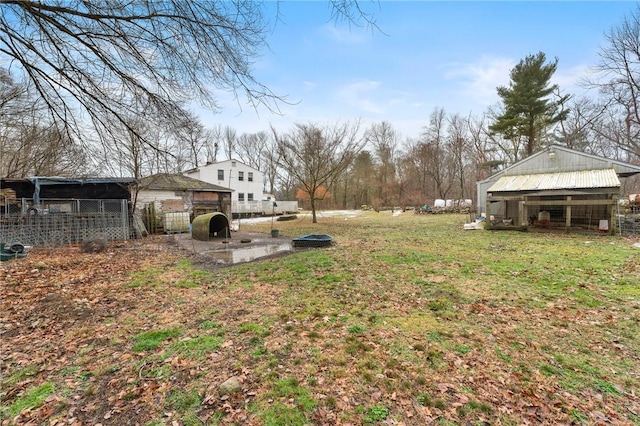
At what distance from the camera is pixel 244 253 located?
384 inches

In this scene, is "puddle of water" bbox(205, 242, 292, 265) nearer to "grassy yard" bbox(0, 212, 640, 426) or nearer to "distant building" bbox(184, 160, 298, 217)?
"grassy yard" bbox(0, 212, 640, 426)

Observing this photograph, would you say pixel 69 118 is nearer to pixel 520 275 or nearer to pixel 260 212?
pixel 520 275

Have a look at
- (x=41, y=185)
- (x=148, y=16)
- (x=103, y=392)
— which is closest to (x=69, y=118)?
(x=148, y=16)

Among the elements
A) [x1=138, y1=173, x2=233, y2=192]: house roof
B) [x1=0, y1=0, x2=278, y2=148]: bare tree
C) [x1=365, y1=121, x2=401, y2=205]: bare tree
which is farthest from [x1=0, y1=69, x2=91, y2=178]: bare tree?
[x1=365, y1=121, x2=401, y2=205]: bare tree

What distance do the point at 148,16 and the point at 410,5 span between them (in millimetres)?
3189

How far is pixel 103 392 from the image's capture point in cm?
264

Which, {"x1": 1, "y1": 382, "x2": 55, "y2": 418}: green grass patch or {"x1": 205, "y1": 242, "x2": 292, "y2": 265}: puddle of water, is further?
{"x1": 205, "y1": 242, "x2": 292, "y2": 265}: puddle of water

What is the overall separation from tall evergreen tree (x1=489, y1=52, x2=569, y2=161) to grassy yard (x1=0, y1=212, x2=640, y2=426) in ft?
75.4

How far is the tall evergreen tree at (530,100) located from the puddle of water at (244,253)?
2537cm

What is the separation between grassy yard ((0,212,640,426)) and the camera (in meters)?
2.37

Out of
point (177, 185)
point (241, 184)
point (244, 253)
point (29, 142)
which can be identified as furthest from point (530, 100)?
point (29, 142)

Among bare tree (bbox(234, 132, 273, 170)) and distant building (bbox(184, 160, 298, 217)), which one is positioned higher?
bare tree (bbox(234, 132, 273, 170))

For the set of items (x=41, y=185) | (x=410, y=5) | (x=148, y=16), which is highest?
(x=410, y=5)

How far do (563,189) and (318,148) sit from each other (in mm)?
14107
